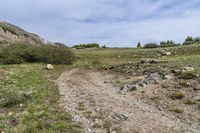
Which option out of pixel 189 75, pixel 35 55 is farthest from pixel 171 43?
pixel 189 75

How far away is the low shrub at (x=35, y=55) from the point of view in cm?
3738

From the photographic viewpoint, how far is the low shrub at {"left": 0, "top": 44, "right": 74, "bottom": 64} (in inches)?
1471

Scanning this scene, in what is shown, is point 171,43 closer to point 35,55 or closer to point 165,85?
point 35,55

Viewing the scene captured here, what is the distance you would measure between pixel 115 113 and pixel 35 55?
2860 centimetres

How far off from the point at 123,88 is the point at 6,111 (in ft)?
23.6

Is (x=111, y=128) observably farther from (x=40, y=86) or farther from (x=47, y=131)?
(x=40, y=86)

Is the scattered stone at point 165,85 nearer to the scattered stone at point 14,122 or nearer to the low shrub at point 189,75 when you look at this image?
the low shrub at point 189,75

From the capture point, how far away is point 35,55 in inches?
1548

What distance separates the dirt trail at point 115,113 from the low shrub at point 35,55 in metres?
20.9

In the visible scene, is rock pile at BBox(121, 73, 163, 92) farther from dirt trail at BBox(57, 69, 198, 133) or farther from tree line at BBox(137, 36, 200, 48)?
tree line at BBox(137, 36, 200, 48)

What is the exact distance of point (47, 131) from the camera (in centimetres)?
1040

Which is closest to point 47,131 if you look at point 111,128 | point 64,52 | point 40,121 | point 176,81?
point 40,121

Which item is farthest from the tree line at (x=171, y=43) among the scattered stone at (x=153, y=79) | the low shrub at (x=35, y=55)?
the scattered stone at (x=153, y=79)

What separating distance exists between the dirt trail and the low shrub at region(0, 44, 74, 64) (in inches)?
825
